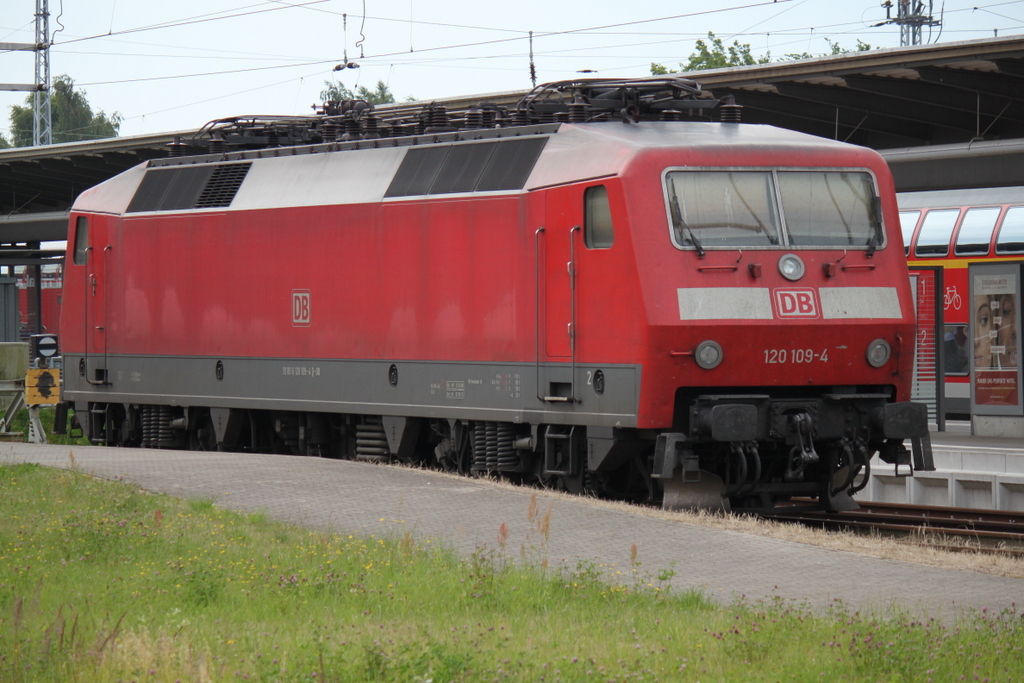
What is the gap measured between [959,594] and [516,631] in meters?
2.92

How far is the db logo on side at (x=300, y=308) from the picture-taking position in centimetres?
1512

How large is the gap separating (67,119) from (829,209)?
104 m

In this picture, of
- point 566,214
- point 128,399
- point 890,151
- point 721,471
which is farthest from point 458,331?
point 890,151

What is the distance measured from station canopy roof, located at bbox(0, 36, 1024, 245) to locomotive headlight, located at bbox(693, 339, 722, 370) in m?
6.85

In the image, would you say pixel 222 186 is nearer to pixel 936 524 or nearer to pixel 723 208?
pixel 723 208

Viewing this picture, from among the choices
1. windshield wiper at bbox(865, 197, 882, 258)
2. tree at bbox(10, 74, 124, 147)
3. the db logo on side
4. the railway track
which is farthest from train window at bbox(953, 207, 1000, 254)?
tree at bbox(10, 74, 124, 147)

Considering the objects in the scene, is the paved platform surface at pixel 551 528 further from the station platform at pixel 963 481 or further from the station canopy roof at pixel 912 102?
the station platform at pixel 963 481

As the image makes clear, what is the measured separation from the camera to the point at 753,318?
1148 centimetres

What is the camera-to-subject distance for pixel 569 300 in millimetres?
12125

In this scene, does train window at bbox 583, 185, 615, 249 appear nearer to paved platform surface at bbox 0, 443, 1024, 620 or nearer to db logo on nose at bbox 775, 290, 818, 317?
db logo on nose at bbox 775, 290, 818, 317

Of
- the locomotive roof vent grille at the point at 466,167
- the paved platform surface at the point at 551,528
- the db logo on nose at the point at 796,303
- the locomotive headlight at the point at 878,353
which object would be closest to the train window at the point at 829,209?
the db logo on nose at the point at 796,303

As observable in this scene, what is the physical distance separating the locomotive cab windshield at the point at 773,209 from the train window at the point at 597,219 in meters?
0.58

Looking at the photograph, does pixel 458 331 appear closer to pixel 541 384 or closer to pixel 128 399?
pixel 541 384

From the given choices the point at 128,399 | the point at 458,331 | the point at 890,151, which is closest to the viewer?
the point at 458,331
